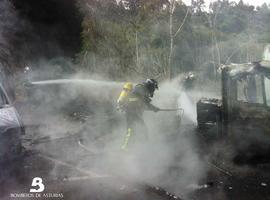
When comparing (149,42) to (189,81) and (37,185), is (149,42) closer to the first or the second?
(189,81)

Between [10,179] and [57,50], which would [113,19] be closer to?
[57,50]

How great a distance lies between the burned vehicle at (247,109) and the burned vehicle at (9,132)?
159 inches

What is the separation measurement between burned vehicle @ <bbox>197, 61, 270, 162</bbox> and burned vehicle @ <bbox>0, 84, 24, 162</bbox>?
404 cm

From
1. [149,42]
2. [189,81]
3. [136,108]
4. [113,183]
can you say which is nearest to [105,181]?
[113,183]

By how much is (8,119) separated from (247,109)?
4.50 m

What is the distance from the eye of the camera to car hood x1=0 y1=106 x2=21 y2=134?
691 centimetres

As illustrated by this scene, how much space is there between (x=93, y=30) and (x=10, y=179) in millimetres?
17408

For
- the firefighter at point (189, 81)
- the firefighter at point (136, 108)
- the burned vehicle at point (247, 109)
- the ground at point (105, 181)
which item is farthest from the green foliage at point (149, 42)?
the ground at point (105, 181)

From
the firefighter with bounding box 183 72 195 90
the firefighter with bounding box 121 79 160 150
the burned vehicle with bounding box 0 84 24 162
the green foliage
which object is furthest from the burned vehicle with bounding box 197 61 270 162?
the green foliage

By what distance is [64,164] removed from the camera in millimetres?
7871

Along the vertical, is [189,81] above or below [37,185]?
above

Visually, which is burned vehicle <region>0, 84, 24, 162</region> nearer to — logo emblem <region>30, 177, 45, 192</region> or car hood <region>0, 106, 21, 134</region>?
car hood <region>0, 106, 21, 134</region>

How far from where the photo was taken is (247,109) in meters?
7.53

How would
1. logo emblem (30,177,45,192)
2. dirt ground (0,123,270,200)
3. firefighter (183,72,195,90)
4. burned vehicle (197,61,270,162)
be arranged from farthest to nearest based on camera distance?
firefighter (183,72,195,90) → burned vehicle (197,61,270,162) → logo emblem (30,177,45,192) → dirt ground (0,123,270,200)
